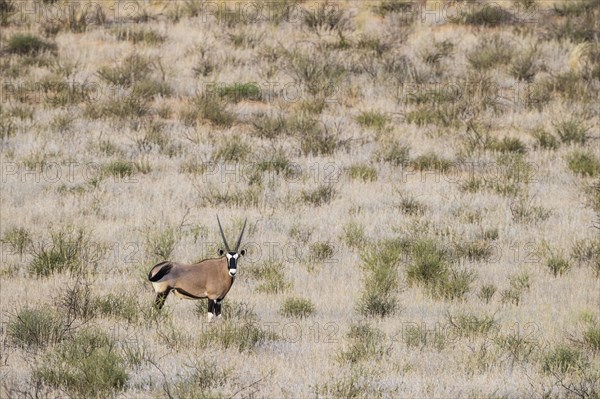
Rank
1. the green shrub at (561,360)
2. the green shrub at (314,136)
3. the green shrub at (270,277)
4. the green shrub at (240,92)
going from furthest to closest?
the green shrub at (240,92), the green shrub at (314,136), the green shrub at (270,277), the green shrub at (561,360)

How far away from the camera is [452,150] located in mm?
15422

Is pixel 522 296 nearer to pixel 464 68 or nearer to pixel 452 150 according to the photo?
pixel 452 150

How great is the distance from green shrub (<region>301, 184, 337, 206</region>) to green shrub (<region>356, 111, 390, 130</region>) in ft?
11.5

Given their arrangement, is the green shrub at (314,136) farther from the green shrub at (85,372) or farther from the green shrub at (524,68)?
the green shrub at (85,372)

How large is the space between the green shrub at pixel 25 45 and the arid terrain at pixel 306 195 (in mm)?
53

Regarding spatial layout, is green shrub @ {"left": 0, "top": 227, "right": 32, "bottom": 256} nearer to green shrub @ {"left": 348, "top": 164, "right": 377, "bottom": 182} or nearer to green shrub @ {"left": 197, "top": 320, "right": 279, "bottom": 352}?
green shrub @ {"left": 197, "top": 320, "right": 279, "bottom": 352}

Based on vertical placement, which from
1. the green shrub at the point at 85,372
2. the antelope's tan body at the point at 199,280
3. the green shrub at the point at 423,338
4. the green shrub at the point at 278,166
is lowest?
the green shrub at the point at 278,166

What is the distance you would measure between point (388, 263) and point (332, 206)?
8.24 ft

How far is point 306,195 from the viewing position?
12.9 m

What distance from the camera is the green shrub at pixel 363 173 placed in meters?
13.9

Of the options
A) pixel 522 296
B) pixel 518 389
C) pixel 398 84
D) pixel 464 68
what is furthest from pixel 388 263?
pixel 464 68

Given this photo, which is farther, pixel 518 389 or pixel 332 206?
pixel 332 206

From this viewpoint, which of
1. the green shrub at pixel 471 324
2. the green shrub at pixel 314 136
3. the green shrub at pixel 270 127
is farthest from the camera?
the green shrub at pixel 270 127

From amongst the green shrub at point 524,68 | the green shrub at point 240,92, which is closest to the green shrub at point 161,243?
the green shrub at point 240,92
